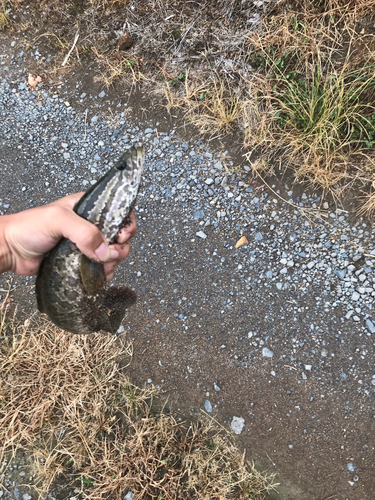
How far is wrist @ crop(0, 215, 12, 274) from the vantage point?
291 centimetres

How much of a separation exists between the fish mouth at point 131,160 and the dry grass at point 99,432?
6.10 ft

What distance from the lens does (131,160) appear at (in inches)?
113

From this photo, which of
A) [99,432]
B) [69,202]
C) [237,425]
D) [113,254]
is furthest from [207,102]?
[99,432]

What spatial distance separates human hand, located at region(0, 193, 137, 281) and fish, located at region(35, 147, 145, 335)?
120 mm

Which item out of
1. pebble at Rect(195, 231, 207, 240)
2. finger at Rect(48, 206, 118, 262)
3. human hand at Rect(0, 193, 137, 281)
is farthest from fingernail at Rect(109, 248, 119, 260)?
pebble at Rect(195, 231, 207, 240)

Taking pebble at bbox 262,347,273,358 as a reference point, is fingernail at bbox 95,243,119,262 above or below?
above

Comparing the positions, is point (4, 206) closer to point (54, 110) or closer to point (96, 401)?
point (54, 110)

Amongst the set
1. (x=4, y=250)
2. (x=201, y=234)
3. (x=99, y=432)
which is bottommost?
(x=99, y=432)

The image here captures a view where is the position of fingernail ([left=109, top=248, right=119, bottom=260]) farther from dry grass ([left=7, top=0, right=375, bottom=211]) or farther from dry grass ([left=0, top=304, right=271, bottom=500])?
dry grass ([left=7, top=0, right=375, bottom=211])

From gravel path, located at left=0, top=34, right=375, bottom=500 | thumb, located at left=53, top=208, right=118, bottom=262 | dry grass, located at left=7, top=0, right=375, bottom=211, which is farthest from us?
dry grass, located at left=7, top=0, right=375, bottom=211

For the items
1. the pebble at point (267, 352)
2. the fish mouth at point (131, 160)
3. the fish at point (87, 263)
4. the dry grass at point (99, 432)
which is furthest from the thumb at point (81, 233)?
the pebble at point (267, 352)

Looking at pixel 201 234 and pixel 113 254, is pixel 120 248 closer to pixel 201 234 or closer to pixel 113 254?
pixel 113 254

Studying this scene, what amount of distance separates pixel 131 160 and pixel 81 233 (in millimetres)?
801

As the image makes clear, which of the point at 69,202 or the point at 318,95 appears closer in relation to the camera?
the point at 69,202
